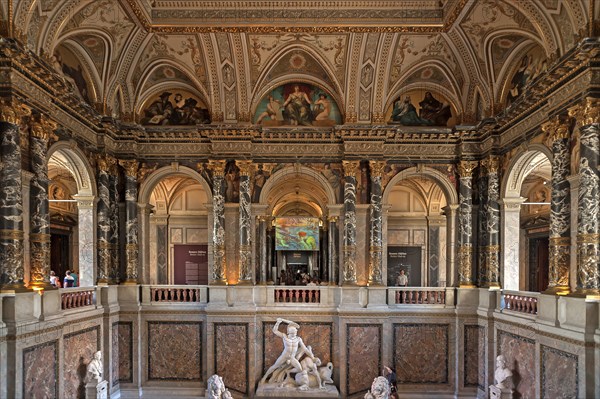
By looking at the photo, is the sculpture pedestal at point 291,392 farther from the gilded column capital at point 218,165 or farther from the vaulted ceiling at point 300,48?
the vaulted ceiling at point 300,48

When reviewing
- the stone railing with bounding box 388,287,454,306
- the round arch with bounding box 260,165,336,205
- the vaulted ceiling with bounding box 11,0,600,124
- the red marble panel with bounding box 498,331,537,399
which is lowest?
the red marble panel with bounding box 498,331,537,399

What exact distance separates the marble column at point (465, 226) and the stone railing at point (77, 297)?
412 inches

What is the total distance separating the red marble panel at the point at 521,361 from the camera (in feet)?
35.4

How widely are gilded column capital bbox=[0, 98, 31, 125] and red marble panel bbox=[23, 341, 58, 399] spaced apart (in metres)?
4.44

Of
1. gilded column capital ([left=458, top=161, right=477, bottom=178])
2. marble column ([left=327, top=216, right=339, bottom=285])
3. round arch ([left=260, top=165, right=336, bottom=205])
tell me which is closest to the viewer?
gilded column capital ([left=458, top=161, right=477, bottom=178])

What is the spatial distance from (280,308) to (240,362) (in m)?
1.93

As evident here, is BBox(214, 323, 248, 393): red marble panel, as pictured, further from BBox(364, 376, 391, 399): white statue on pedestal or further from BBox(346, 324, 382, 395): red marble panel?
BBox(364, 376, 391, 399): white statue on pedestal

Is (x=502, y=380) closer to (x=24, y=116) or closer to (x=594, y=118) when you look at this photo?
(x=594, y=118)

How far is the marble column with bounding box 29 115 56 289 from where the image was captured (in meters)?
10.1

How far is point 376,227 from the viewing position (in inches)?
560

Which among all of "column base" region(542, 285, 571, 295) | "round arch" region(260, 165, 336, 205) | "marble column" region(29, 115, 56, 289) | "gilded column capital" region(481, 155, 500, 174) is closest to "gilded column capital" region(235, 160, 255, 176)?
"round arch" region(260, 165, 336, 205)

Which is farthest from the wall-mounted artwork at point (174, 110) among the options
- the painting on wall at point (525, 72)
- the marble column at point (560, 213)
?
the marble column at point (560, 213)

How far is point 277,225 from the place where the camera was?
71.1 feet

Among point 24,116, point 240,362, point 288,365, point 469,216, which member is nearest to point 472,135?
point 469,216
